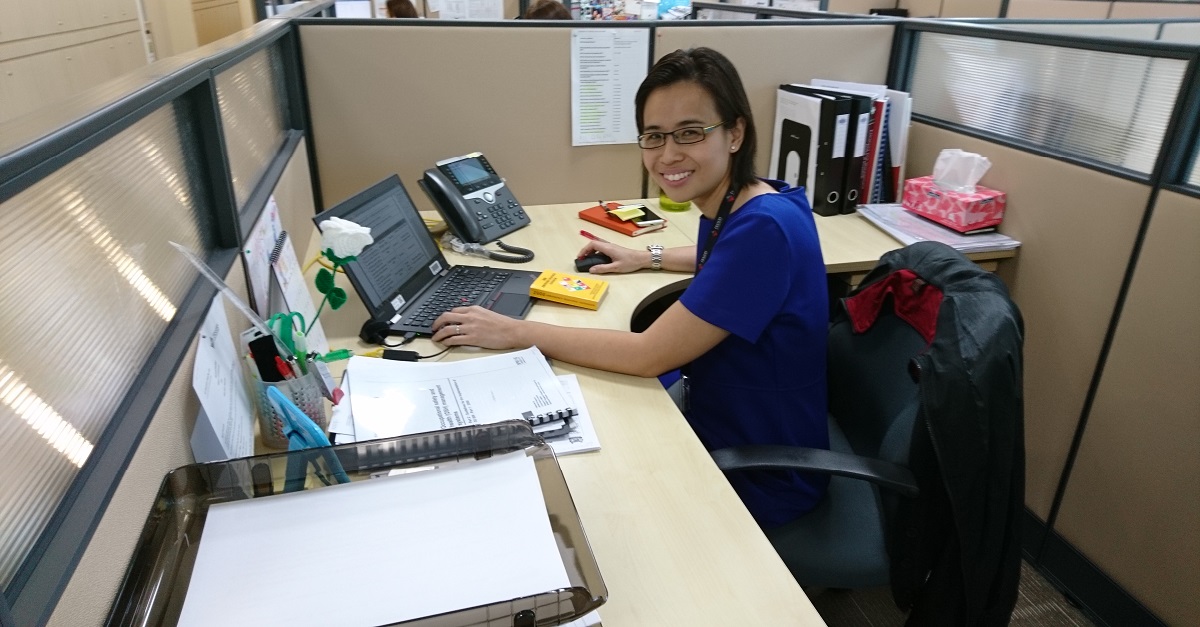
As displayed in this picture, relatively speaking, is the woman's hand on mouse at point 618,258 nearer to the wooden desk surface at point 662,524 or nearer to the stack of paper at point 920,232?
the wooden desk surface at point 662,524

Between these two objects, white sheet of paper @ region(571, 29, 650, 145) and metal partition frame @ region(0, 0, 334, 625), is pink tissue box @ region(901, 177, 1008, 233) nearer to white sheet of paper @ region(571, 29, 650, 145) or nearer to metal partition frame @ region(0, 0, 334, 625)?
white sheet of paper @ region(571, 29, 650, 145)

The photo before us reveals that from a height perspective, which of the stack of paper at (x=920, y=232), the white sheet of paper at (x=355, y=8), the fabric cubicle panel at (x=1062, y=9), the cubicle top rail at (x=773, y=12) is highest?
the fabric cubicle panel at (x=1062, y=9)

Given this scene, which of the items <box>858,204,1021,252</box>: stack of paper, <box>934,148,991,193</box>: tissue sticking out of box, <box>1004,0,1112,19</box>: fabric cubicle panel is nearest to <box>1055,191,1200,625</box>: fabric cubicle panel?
<box>858,204,1021,252</box>: stack of paper

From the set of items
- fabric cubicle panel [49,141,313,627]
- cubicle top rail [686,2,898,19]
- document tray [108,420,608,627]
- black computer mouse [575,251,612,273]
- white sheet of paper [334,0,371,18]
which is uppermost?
cubicle top rail [686,2,898,19]

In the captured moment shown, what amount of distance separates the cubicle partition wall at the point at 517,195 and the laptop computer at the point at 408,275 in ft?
0.68

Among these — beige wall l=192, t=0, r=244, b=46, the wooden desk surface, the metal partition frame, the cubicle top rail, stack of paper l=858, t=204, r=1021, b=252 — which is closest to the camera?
the metal partition frame

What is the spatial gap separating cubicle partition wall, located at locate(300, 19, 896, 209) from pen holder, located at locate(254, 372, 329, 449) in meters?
1.15

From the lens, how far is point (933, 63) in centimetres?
210

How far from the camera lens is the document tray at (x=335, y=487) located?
0.62 m

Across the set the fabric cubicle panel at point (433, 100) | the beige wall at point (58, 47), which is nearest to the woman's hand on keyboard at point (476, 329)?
the fabric cubicle panel at point (433, 100)

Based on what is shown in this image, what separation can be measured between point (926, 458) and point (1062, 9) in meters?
3.40

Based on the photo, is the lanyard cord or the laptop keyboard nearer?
the lanyard cord

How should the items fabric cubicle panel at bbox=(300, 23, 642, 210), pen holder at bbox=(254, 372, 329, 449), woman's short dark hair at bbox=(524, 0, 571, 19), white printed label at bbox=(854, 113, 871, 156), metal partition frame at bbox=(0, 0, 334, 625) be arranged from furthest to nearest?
woman's short dark hair at bbox=(524, 0, 571, 19)
white printed label at bbox=(854, 113, 871, 156)
fabric cubicle panel at bbox=(300, 23, 642, 210)
pen holder at bbox=(254, 372, 329, 449)
metal partition frame at bbox=(0, 0, 334, 625)

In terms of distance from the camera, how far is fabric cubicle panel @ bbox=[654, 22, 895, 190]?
Answer: 6.81 ft
